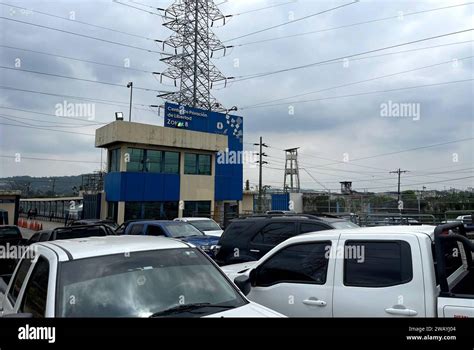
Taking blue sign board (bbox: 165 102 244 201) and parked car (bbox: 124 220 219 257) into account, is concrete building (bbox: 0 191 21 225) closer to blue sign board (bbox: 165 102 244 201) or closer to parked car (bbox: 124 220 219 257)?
blue sign board (bbox: 165 102 244 201)

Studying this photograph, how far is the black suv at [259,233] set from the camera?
7.45 metres

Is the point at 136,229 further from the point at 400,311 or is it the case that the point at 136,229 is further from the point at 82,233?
the point at 400,311

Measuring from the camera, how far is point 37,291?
324 centimetres

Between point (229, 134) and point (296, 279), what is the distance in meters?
31.3

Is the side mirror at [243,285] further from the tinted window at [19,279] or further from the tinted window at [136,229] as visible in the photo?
the tinted window at [136,229]

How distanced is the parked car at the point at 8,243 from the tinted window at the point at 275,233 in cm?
748

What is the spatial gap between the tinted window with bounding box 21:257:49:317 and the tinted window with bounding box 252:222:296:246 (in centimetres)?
476

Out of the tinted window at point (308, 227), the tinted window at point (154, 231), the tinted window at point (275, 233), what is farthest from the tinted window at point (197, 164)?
the tinted window at point (308, 227)

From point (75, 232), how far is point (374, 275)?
8071 mm

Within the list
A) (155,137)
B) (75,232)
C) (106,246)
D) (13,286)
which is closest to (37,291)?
(106,246)
